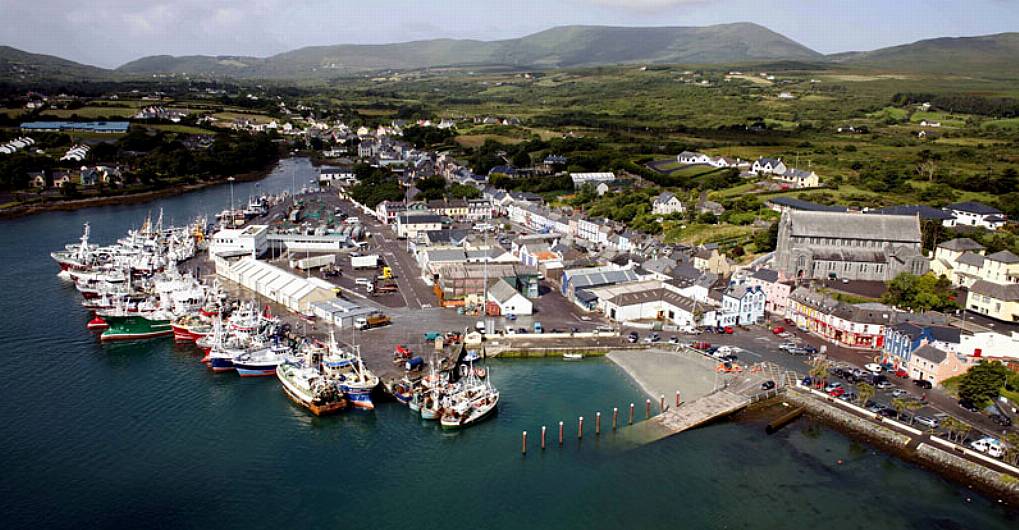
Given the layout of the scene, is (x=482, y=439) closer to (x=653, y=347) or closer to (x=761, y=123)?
(x=653, y=347)

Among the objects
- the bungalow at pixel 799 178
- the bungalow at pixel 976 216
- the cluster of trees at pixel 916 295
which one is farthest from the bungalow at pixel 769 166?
the cluster of trees at pixel 916 295

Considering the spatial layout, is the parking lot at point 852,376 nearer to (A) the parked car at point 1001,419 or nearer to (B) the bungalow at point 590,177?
(A) the parked car at point 1001,419

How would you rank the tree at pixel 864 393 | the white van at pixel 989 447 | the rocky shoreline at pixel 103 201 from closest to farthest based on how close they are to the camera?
the white van at pixel 989 447
the tree at pixel 864 393
the rocky shoreline at pixel 103 201

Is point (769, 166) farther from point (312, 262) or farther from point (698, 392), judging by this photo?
point (698, 392)

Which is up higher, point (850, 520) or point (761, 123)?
point (761, 123)

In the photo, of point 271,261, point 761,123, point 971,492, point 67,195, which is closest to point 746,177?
point 761,123

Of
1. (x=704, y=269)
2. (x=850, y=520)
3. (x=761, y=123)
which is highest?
(x=761, y=123)

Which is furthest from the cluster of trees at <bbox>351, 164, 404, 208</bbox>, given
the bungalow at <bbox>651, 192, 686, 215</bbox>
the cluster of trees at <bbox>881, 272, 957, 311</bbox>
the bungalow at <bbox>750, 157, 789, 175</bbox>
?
the cluster of trees at <bbox>881, 272, 957, 311</bbox>
